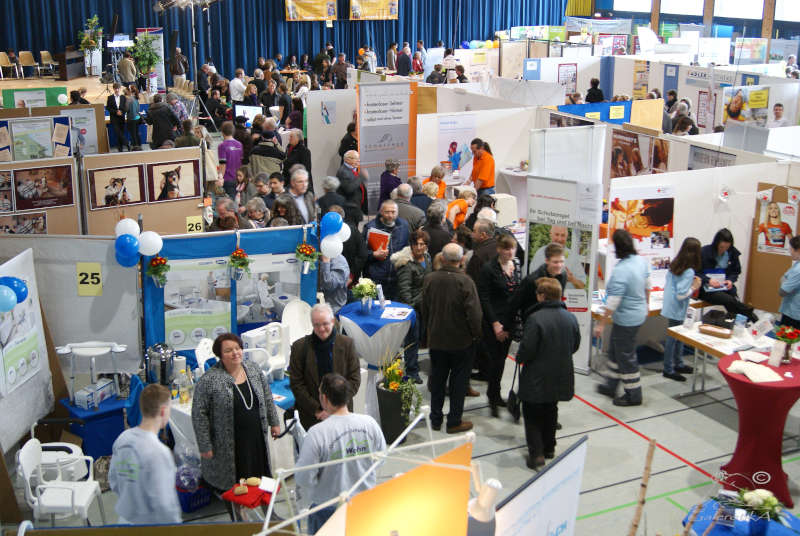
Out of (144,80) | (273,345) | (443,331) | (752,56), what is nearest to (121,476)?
(273,345)

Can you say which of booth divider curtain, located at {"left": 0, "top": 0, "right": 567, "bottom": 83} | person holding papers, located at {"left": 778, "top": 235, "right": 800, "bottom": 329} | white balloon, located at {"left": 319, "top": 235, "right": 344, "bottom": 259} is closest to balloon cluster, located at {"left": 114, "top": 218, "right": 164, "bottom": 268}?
white balloon, located at {"left": 319, "top": 235, "right": 344, "bottom": 259}

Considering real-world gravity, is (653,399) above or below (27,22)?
below

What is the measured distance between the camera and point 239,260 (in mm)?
5449

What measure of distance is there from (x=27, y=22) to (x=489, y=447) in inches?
778

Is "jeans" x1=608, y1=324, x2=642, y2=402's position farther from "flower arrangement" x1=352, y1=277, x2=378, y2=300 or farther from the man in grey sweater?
the man in grey sweater

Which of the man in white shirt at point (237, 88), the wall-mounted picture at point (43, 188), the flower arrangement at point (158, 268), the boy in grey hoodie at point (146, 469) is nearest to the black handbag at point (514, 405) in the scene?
the flower arrangement at point (158, 268)

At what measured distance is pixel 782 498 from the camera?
4.69 meters

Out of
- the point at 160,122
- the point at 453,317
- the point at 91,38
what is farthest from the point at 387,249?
the point at 91,38

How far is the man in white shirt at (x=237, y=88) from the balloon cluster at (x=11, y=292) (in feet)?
39.1

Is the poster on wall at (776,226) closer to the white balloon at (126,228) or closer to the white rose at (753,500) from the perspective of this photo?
the white rose at (753,500)

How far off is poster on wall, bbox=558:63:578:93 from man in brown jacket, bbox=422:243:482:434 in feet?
35.7

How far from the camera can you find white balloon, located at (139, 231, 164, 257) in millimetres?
5113

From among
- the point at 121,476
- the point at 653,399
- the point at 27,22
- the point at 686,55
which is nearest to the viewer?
the point at 121,476

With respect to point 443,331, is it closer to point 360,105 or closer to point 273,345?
point 273,345
